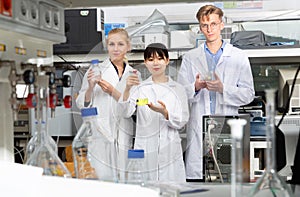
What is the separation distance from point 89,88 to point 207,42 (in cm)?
92

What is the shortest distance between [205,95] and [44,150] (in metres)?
2.03

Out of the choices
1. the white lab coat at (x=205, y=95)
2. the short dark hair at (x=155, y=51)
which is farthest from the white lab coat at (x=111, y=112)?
the white lab coat at (x=205, y=95)

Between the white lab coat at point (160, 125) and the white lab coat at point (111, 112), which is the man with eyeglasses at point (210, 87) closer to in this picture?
the white lab coat at point (160, 125)

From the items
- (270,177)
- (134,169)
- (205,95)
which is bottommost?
(134,169)

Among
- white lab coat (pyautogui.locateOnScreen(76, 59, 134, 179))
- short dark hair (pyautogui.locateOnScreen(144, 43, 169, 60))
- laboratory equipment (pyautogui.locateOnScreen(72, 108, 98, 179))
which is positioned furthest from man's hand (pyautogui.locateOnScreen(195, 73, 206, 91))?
laboratory equipment (pyautogui.locateOnScreen(72, 108, 98, 179))

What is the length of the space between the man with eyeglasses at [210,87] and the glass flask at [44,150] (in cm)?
186

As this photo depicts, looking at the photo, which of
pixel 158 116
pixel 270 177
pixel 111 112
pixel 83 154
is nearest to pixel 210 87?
pixel 158 116

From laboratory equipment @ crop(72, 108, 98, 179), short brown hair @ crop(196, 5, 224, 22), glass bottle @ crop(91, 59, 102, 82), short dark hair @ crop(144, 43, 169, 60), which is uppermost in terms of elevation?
short brown hair @ crop(196, 5, 224, 22)

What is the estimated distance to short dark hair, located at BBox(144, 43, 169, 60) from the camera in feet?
10.6

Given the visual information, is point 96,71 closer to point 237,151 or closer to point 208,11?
point 208,11

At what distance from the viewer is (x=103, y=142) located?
8.67 feet

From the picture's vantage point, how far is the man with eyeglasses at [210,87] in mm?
3133

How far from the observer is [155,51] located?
327 cm

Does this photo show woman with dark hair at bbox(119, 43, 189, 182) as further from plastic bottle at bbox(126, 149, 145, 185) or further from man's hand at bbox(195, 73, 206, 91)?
plastic bottle at bbox(126, 149, 145, 185)
